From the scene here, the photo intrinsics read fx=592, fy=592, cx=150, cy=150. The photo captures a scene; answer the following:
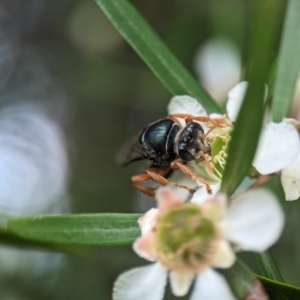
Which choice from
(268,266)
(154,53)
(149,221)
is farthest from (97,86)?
(149,221)

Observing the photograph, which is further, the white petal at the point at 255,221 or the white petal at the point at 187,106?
the white petal at the point at 187,106

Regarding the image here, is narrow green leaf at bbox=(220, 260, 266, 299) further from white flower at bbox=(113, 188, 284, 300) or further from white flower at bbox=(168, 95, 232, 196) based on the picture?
white flower at bbox=(168, 95, 232, 196)

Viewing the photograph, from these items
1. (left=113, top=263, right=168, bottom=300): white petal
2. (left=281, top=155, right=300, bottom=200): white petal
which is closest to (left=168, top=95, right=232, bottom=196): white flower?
(left=281, top=155, right=300, bottom=200): white petal

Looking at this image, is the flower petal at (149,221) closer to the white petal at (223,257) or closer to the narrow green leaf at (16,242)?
the white petal at (223,257)

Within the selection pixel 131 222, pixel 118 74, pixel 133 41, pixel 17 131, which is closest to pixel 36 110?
pixel 17 131

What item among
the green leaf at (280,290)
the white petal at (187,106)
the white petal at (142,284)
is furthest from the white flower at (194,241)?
the white petal at (187,106)

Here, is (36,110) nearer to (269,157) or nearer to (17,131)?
(17,131)

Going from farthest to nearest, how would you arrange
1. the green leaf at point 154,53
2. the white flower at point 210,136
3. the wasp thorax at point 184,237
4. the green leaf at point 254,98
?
the green leaf at point 154,53 → the white flower at point 210,136 → the wasp thorax at point 184,237 → the green leaf at point 254,98

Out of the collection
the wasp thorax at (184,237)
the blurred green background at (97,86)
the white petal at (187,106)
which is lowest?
the blurred green background at (97,86)
